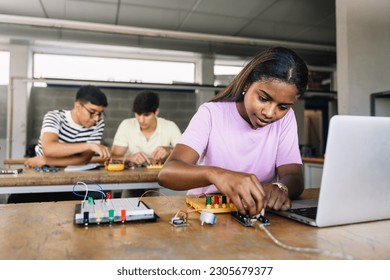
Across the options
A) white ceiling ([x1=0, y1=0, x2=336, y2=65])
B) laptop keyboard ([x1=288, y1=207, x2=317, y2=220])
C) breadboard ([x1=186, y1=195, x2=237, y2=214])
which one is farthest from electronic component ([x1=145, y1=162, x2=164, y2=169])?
white ceiling ([x1=0, y1=0, x2=336, y2=65])

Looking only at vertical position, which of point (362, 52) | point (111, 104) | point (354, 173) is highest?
point (362, 52)

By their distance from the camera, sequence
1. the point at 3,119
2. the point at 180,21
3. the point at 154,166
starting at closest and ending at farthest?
the point at 154,166 < the point at 180,21 < the point at 3,119

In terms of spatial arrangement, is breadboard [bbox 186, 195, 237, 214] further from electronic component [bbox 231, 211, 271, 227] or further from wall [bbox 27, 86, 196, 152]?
wall [bbox 27, 86, 196, 152]

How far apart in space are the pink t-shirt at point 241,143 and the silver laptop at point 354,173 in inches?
20.6

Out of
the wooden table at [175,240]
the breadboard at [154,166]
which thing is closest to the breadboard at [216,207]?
the wooden table at [175,240]

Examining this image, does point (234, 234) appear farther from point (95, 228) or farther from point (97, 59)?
point (97, 59)

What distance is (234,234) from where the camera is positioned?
698mm

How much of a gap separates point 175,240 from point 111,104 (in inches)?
171

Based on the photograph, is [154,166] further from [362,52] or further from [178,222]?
[362,52]

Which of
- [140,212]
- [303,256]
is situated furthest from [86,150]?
[303,256]

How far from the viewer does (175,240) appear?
2.13ft

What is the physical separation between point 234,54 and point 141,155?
2460 mm

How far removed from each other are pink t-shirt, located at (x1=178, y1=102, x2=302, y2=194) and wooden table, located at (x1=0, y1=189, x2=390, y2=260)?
1.55 ft

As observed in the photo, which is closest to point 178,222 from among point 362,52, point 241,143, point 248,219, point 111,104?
point 248,219
